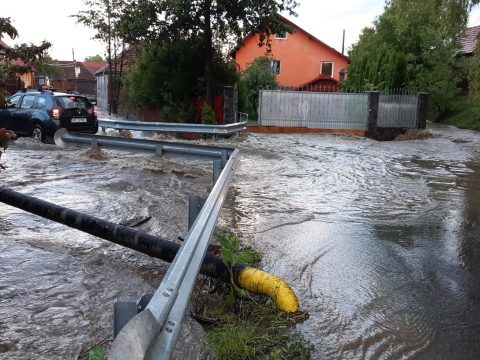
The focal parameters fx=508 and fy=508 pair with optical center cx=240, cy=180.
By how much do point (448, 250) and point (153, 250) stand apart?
3613 mm

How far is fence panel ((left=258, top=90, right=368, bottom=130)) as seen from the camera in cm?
2289

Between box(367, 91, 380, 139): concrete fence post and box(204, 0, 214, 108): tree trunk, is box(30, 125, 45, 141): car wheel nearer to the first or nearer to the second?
box(204, 0, 214, 108): tree trunk

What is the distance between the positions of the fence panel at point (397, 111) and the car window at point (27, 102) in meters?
14.4

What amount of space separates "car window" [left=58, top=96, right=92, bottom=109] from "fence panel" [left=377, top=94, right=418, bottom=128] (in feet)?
42.3

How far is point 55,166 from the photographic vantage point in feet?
35.9

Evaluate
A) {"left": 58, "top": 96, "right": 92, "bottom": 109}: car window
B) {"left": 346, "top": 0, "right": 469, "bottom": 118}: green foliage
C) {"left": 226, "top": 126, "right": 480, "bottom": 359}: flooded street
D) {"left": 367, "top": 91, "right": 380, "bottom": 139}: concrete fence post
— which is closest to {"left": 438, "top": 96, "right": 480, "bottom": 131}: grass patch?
{"left": 346, "top": 0, "right": 469, "bottom": 118}: green foliage

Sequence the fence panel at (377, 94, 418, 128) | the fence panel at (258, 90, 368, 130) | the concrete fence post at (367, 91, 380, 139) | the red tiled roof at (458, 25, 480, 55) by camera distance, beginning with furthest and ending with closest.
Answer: the red tiled roof at (458, 25, 480, 55), the fence panel at (258, 90, 368, 130), the fence panel at (377, 94, 418, 128), the concrete fence post at (367, 91, 380, 139)

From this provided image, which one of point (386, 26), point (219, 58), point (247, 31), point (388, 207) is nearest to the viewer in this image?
point (388, 207)

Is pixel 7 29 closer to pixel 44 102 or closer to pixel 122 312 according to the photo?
pixel 122 312

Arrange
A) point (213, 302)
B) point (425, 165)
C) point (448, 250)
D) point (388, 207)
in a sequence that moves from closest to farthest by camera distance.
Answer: point (213, 302) < point (448, 250) < point (388, 207) < point (425, 165)

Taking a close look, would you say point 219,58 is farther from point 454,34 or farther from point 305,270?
point 305,270

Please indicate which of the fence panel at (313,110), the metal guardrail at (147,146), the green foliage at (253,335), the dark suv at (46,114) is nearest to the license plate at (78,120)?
the dark suv at (46,114)

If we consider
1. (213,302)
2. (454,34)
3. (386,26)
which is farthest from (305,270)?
(386,26)

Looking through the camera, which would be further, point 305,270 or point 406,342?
point 305,270
